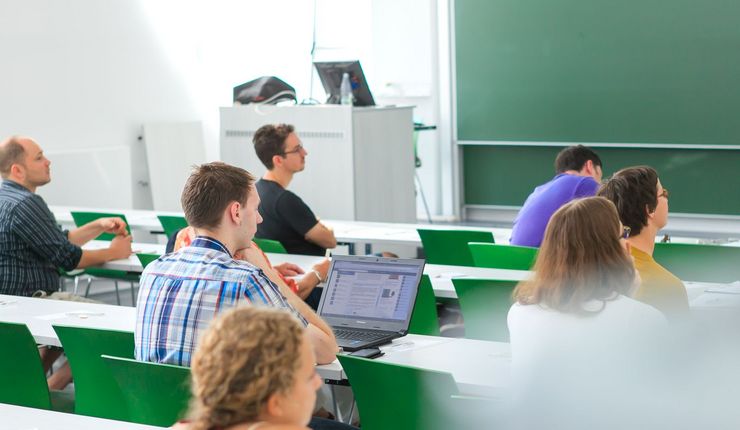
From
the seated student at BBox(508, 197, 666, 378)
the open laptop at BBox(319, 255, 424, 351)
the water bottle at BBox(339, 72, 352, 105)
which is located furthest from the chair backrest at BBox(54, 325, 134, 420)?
the water bottle at BBox(339, 72, 352, 105)

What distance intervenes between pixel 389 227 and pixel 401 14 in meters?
4.76

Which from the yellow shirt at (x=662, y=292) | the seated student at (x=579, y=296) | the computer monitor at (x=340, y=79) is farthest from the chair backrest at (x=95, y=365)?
the computer monitor at (x=340, y=79)

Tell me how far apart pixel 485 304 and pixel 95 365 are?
147cm

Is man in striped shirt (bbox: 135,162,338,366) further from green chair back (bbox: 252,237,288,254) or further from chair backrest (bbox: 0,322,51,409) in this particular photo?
green chair back (bbox: 252,237,288,254)

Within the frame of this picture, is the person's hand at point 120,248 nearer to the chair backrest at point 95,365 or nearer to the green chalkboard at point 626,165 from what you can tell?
the chair backrest at point 95,365

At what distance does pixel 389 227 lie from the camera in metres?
6.41

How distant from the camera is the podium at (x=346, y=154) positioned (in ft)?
26.7

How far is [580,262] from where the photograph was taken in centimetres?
276

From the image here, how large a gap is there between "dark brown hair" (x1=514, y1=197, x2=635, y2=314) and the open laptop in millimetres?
721

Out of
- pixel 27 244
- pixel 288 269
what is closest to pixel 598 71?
pixel 288 269

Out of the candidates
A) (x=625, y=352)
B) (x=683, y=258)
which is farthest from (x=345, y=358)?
(x=683, y=258)

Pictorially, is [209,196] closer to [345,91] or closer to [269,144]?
[269,144]

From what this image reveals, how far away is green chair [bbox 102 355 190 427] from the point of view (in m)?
2.76

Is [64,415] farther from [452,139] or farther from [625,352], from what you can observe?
[452,139]
